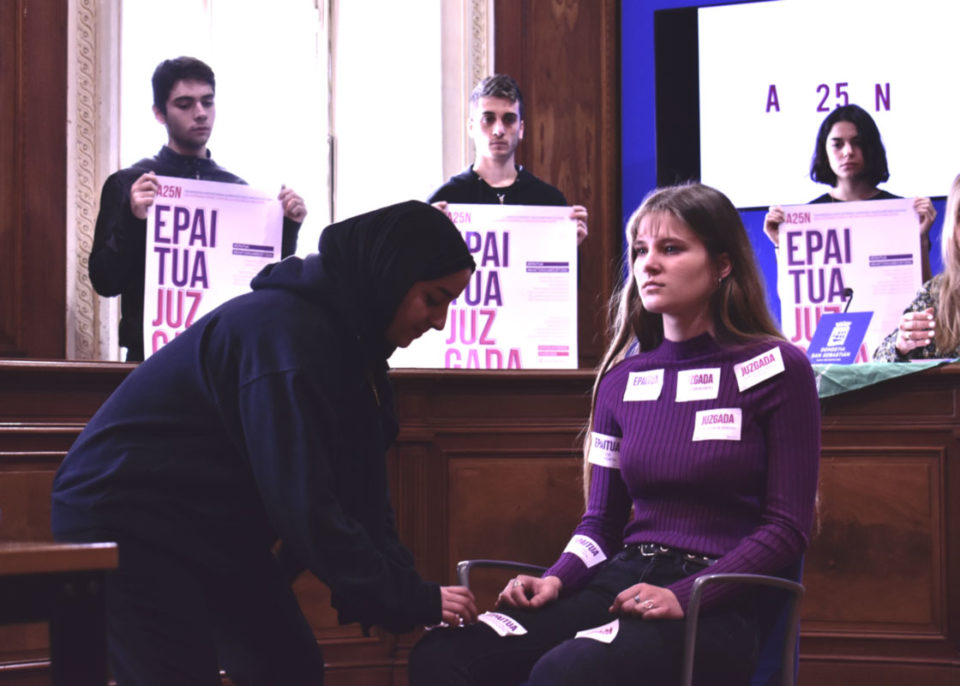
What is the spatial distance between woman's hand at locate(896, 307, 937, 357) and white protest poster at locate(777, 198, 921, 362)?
1.08 ft

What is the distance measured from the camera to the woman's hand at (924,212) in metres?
3.95

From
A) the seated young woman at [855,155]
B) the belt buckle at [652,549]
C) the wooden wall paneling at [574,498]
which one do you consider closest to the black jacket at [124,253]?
the wooden wall paneling at [574,498]

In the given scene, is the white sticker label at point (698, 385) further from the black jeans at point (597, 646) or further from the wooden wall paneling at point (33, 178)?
the wooden wall paneling at point (33, 178)

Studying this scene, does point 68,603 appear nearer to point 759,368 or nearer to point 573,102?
point 759,368

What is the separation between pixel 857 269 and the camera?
13.0ft

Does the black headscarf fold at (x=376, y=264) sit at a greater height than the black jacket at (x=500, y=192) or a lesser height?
lesser

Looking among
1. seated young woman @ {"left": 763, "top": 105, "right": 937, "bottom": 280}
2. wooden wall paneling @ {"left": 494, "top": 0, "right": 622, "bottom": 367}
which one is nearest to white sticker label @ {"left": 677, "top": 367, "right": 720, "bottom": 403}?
seated young woman @ {"left": 763, "top": 105, "right": 937, "bottom": 280}

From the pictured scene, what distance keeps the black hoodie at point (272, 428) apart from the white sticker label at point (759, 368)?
0.63 meters

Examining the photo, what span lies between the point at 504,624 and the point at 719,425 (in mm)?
553

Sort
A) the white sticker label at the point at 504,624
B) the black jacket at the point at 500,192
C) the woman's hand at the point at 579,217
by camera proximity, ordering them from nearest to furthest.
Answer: the white sticker label at the point at 504,624, the woman's hand at the point at 579,217, the black jacket at the point at 500,192

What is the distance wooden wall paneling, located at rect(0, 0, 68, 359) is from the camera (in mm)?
4746

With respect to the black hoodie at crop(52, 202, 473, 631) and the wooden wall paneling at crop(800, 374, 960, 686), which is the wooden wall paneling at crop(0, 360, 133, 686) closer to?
the black hoodie at crop(52, 202, 473, 631)

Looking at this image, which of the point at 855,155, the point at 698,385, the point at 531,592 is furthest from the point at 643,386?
the point at 855,155

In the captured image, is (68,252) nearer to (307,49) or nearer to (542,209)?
(307,49)
